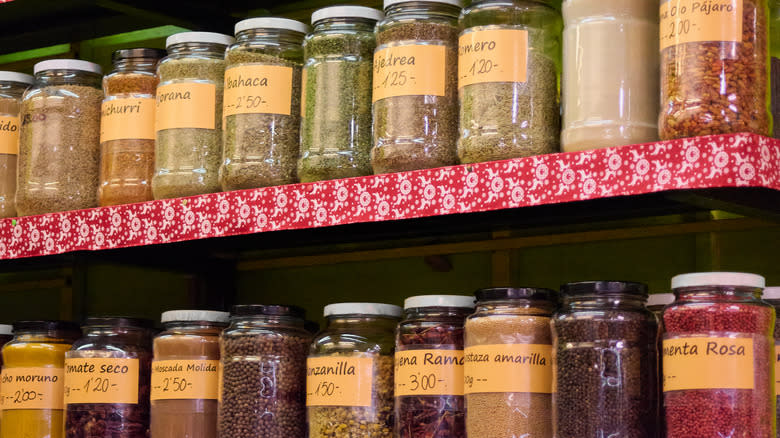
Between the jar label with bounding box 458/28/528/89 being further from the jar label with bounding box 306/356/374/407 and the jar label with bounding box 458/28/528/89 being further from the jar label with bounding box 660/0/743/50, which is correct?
the jar label with bounding box 306/356/374/407

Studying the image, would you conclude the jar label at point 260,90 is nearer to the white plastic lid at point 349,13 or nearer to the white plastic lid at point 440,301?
the white plastic lid at point 349,13

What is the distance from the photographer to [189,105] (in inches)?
72.6

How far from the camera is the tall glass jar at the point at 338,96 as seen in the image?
5.63ft

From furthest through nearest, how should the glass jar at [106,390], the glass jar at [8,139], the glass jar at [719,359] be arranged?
1. the glass jar at [8,139]
2. the glass jar at [106,390]
3. the glass jar at [719,359]

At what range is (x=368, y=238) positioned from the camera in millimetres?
2080

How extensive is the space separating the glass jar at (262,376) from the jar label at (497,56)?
0.44 meters

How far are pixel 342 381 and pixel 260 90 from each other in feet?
1.45

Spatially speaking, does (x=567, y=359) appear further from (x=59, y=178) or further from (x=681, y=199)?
(x=59, y=178)

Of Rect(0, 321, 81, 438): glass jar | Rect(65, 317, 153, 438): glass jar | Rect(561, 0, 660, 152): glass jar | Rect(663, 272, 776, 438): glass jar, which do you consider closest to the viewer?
Rect(663, 272, 776, 438): glass jar

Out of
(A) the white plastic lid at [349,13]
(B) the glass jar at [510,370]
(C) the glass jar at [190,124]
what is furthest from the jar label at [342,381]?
(A) the white plastic lid at [349,13]

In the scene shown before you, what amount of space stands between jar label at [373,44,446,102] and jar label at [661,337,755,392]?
482 mm

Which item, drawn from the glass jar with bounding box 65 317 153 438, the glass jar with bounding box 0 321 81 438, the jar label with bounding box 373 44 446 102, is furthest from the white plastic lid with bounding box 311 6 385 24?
the glass jar with bounding box 0 321 81 438

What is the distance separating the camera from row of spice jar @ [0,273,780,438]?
1391mm

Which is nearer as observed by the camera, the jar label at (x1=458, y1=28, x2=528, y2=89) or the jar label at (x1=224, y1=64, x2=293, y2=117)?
the jar label at (x1=458, y1=28, x2=528, y2=89)
